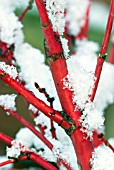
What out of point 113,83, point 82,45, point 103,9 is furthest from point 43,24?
point 103,9

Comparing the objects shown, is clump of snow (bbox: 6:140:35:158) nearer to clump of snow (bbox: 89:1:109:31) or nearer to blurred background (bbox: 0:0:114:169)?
blurred background (bbox: 0:0:114:169)

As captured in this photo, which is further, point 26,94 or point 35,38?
point 35,38

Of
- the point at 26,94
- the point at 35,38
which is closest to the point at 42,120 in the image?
the point at 26,94

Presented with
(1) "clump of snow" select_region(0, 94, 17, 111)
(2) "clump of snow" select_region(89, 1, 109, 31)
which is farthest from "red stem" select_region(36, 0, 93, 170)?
(2) "clump of snow" select_region(89, 1, 109, 31)

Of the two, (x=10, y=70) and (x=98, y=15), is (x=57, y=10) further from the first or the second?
(x=98, y=15)

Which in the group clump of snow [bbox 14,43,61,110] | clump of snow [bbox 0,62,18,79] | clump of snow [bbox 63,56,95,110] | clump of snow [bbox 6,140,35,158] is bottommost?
clump of snow [bbox 6,140,35,158]

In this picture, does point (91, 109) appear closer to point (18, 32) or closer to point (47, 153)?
point (47, 153)
